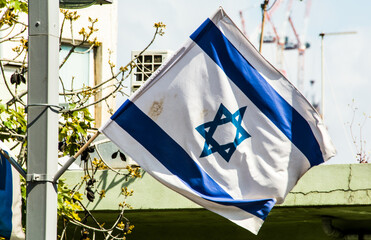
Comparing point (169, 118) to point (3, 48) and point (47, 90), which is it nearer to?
point (47, 90)

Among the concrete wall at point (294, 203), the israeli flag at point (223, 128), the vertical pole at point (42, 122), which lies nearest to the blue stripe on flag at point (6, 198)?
the vertical pole at point (42, 122)

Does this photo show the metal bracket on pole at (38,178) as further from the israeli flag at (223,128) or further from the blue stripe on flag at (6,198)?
the blue stripe on flag at (6,198)

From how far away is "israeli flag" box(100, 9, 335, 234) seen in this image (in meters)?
6.43

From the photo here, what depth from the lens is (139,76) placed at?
13.0 metres

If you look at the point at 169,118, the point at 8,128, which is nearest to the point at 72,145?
the point at 8,128

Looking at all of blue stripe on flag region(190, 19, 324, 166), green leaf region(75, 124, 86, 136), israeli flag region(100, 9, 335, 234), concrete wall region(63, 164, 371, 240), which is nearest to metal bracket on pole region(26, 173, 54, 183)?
israeli flag region(100, 9, 335, 234)

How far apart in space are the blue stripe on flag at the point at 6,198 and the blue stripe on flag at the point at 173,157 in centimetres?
109

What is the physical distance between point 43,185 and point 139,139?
0.84 meters

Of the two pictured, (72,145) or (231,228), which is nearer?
(72,145)

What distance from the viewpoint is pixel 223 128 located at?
657 cm

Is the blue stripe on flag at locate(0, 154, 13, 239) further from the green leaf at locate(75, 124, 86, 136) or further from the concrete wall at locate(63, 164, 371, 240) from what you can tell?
the concrete wall at locate(63, 164, 371, 240)

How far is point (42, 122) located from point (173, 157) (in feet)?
3.47

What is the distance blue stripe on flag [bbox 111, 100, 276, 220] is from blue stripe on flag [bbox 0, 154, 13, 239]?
1.09 meters

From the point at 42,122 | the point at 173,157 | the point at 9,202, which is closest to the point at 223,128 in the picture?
the point at 173,157
